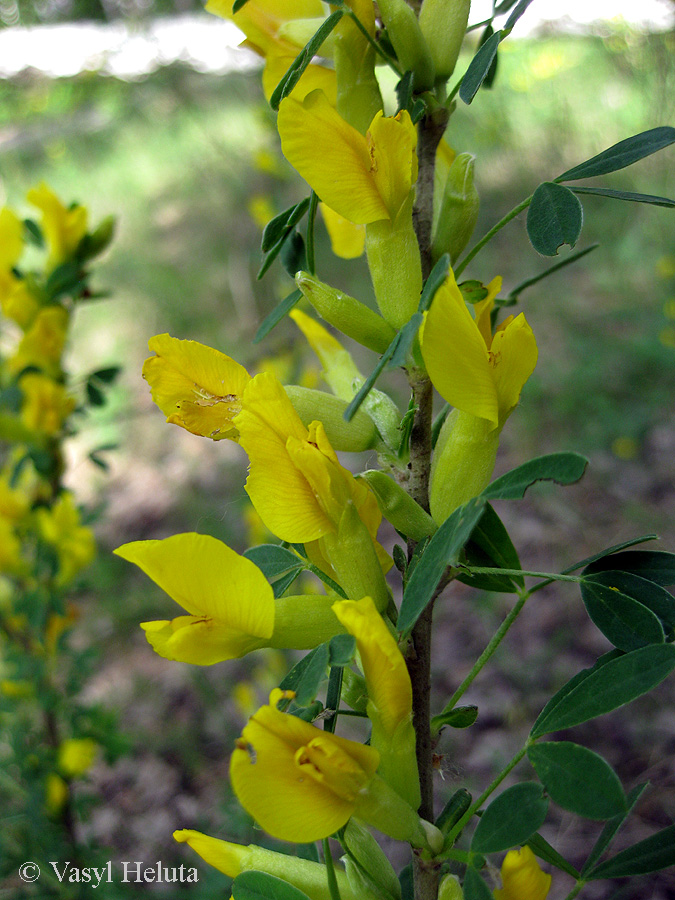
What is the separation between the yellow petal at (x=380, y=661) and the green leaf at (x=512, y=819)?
0.30ft

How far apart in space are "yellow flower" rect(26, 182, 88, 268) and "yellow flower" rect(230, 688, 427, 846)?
A: 1.25 m

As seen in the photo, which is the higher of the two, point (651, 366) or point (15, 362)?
point (15, 362)

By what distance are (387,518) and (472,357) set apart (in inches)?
5.9

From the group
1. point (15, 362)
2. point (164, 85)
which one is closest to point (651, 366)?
point (15, 362)

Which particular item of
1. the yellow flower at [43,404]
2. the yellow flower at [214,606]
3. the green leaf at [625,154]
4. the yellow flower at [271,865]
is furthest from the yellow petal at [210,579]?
the yellow flower at [43,404]

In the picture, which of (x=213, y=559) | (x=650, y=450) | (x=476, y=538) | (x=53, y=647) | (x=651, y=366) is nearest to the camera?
(x=213, y=559)

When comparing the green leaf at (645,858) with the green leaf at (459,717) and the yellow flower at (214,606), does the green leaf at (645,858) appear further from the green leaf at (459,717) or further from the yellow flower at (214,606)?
the yellow flower at (214,606)

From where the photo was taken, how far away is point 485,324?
1.87ft

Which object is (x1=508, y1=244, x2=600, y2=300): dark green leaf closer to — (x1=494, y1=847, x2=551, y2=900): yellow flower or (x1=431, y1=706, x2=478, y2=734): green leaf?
(x1=431, y1=706, x2=478, y2=734): green leaf

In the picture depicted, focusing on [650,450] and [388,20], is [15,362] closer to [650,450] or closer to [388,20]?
[388,20]

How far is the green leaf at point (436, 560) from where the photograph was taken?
458 millimetres

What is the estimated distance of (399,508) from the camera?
1.77 feet

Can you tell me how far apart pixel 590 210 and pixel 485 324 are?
4.38 meters

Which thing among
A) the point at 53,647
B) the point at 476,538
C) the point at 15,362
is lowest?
the point at 53,647
